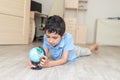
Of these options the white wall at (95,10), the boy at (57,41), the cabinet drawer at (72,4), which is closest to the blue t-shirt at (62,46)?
the boy at (57,41)

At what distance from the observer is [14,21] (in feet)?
8.83

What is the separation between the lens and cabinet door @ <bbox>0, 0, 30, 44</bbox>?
248 cm

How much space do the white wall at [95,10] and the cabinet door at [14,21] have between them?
145 cm

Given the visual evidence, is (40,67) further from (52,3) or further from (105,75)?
(52,3)

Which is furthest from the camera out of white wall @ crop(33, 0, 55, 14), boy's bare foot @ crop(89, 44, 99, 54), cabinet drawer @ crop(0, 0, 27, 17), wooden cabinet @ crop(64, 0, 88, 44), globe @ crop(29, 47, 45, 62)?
white wall @ crop(33, 0, 55, 14)

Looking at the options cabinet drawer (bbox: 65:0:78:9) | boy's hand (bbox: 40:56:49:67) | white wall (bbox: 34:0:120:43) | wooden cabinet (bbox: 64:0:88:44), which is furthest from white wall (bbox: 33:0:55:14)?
boy's hand (bbox: 40:56:49:67)

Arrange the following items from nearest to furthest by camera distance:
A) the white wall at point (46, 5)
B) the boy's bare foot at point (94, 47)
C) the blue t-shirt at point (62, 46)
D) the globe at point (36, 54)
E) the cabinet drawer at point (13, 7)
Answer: the globe at point (36, 54) < the blue t-shirt at point (62, 46) < the boy's bare foot at point (94, 47) < the cabinet drawer at point (13, 7) < the white wall at point (46, 5)

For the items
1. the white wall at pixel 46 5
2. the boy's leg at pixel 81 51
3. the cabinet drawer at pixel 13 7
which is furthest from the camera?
A: the white wall at pixel 46 5

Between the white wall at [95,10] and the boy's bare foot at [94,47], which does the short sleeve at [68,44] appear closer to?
the boy's bare foot at [94,47]

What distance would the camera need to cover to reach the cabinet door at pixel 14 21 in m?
2.48

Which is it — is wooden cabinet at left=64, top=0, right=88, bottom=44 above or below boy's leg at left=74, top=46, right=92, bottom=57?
above

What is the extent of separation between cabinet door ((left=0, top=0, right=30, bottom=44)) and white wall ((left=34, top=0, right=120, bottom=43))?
1453 millimetres

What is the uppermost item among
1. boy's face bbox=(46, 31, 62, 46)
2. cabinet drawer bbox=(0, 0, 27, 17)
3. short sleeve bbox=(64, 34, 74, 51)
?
cabinet drawer bbox=(0, 0, 27, 17)

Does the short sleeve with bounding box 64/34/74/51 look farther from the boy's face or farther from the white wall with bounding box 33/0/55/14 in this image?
the white wall with bounding box 33/0/55/14
